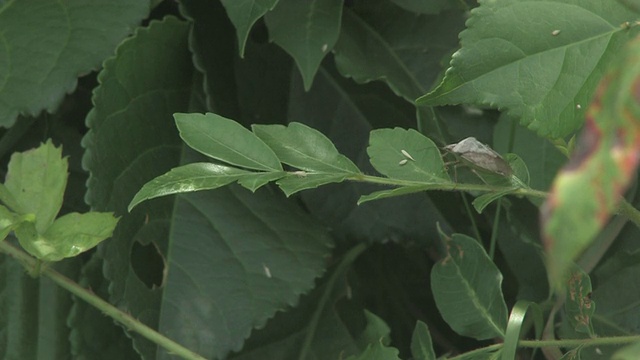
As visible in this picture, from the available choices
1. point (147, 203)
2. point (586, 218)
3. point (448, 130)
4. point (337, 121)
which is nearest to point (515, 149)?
point (448, 130)

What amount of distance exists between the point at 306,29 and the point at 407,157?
224 millimetres

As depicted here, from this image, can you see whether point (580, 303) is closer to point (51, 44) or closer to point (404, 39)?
point (404, 39)

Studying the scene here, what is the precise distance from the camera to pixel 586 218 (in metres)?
0.16

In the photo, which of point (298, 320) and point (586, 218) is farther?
point (298, 320)

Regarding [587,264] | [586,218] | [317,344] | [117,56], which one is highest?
[586,218]

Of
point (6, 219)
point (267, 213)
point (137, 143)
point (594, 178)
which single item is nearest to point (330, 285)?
point (267, 213)

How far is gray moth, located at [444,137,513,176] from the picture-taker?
1.50 feet

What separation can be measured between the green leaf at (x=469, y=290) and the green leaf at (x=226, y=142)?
16 centimetres

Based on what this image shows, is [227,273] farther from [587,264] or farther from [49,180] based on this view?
[587,264]

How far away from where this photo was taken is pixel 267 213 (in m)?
0.69

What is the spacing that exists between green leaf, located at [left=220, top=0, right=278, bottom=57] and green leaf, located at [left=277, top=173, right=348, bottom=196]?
0.55 ft

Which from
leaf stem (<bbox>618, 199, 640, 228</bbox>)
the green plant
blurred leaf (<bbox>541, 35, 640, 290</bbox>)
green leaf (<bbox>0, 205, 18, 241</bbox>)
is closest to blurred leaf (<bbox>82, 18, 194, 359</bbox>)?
the green plant

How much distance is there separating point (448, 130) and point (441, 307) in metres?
0.16

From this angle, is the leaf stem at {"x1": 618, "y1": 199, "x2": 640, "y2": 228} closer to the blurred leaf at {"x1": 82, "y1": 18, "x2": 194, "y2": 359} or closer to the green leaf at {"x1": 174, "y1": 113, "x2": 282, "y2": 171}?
the green leaf at {"x1": 174, "y1": 113, "x2": 282, "y2": 171}
